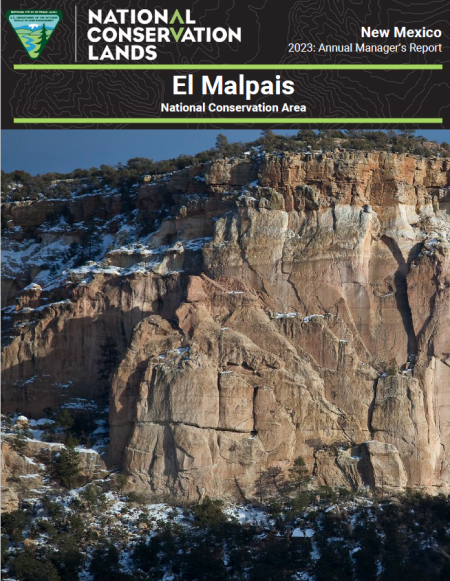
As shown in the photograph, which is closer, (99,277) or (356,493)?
(356,493)

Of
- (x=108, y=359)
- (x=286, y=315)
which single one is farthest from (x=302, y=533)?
(x=108, y=359)

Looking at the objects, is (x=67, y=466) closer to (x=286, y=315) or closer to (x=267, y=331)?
(x=267, y=331)

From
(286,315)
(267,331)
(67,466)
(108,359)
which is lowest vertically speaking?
(67,466)

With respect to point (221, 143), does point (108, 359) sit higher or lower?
lower

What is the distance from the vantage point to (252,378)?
2936 inches

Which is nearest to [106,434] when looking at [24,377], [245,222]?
[24,377]

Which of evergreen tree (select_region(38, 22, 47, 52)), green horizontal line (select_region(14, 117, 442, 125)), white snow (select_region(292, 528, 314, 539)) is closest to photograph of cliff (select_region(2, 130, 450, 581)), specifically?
white snow (select_region(292, 528, 314, 539))

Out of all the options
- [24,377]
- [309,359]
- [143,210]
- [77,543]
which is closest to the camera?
[77,543]

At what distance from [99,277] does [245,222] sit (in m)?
7.64

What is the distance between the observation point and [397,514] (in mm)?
72188

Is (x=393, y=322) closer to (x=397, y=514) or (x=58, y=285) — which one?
(x=397, y=514)

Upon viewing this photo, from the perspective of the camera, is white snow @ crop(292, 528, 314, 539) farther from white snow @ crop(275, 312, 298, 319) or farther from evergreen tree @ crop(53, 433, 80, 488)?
white snow @ crop(275, 312, 298, 319)

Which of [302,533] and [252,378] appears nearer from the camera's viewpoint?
[302,533]

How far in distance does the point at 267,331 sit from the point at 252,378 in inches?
97.8
